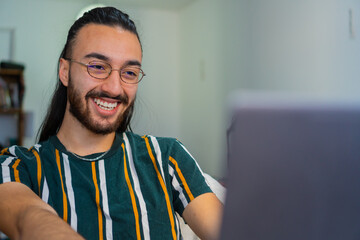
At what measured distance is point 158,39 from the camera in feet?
16.4

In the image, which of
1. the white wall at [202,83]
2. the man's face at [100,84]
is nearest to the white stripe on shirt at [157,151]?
the man's face at [100,84]

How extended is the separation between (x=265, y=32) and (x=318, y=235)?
2887mm

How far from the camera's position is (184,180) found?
103 cm

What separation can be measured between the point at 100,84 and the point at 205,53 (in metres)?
3.21

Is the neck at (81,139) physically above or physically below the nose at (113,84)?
below

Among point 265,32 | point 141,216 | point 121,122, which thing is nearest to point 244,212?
point 141,216

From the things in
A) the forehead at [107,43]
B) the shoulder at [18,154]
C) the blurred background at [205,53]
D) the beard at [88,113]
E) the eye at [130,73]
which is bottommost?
the shoulder at [18,154]

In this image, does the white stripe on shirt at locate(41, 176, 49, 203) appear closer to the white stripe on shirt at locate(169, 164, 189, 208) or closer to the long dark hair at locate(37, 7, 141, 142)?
the long dark hair at locate(37, 7, 141, 142)

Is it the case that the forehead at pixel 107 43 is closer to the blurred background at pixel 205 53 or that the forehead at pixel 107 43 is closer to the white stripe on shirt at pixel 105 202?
the white stripe on shirt at pixel 105 202

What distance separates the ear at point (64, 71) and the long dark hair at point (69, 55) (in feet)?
0.07

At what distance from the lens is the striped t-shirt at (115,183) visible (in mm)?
908

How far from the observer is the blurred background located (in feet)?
7.84

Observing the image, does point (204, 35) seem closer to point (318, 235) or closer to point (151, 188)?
point (151, 188)

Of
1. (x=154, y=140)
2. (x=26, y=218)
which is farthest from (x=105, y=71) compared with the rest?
(x=26, y=218)
